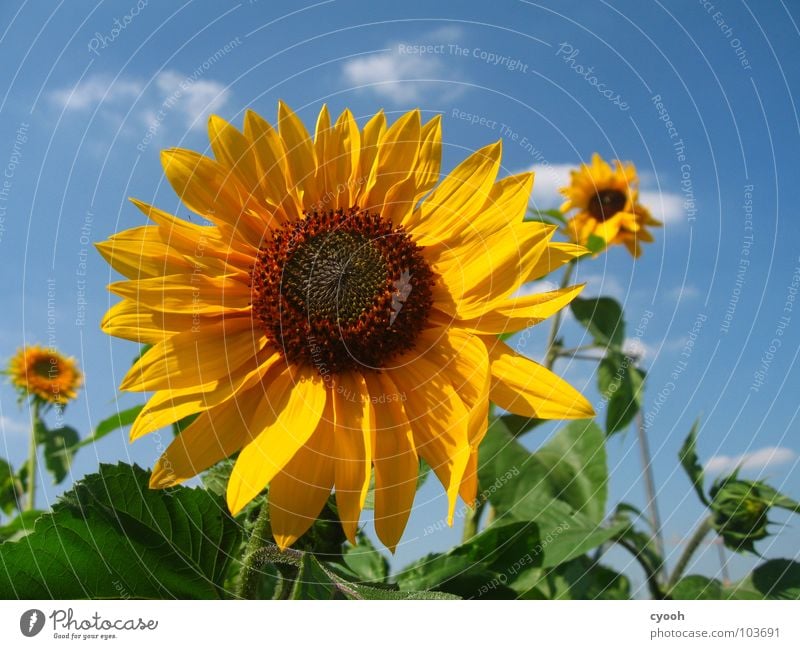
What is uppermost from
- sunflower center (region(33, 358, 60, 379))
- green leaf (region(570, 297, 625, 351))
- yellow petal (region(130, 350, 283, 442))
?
sunflower center (region(33, 358, 60, 379))

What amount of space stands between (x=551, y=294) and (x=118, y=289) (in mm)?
746

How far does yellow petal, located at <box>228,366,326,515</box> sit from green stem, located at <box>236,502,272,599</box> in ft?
0.16

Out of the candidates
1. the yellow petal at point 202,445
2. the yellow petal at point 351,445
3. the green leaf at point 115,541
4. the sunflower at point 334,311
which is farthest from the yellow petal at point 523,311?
the green leaf at point 115,541

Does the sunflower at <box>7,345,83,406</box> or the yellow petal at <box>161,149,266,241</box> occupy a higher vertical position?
the yellow petal at <box>161,149,266,241</box>

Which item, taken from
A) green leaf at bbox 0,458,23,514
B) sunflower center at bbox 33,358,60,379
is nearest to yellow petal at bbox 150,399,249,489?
green leaf at bbox 0,458,23,514

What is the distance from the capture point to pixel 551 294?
1.30 m

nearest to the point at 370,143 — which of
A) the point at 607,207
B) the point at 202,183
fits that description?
the point at 202,183

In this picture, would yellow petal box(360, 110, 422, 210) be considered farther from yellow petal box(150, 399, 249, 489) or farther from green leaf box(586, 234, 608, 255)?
green leaf box(586, 234, 608, 255)

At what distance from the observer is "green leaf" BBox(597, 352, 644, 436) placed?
1901 millimetres

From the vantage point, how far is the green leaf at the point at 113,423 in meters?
1.53

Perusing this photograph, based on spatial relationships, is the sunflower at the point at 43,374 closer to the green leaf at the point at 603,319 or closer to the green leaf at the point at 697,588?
the green leaf at the point at 603,319
